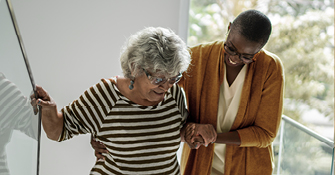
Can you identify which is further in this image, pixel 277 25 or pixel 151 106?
pixel 277 25

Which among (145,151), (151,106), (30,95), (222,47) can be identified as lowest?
(145,151)

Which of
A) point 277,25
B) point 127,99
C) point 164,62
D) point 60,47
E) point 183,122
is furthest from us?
point 277,25

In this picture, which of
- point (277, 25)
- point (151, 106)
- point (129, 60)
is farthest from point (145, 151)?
point (277, 25)

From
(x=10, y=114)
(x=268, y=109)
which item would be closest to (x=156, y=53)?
(x=10, y=114)

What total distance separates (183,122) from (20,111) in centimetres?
72

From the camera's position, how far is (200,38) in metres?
4.94

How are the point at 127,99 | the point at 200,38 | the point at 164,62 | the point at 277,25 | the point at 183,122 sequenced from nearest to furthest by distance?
the point at 164,62
the point at 127,99
the point at 183,122
the point at 200,38
the point at 277,25

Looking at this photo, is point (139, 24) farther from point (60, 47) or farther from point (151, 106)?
point (151, 106)

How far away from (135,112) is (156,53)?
10.1 inches

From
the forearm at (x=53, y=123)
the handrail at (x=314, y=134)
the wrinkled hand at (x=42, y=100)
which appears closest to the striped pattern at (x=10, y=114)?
the wrinkled hand at (x=42, y=100)

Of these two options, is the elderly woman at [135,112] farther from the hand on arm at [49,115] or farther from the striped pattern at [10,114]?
the striped pattern at [10,114]

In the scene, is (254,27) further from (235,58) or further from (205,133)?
(205,133)

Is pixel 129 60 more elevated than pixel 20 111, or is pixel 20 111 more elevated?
pixel 129 60

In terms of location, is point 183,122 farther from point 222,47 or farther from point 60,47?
point 60,47
